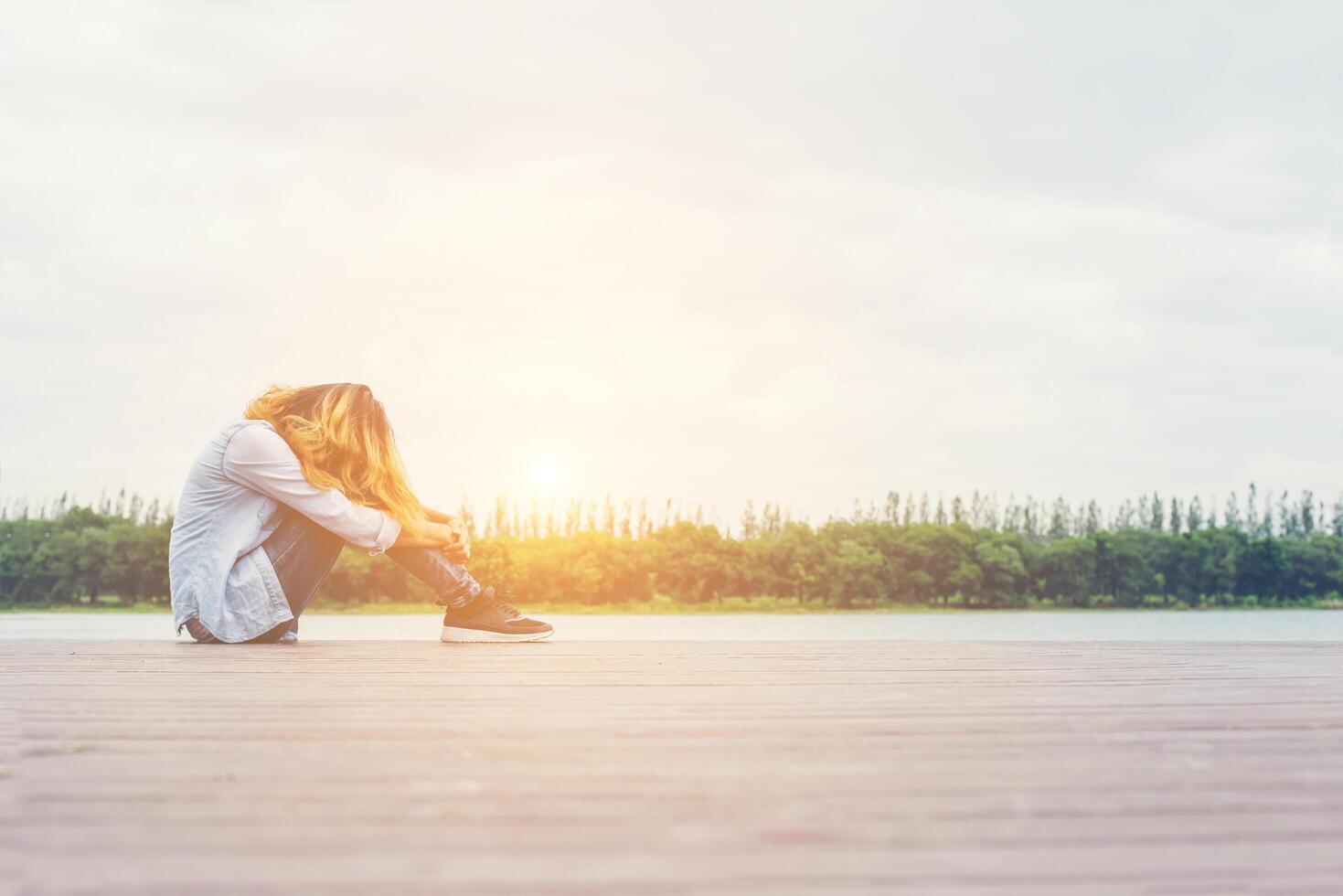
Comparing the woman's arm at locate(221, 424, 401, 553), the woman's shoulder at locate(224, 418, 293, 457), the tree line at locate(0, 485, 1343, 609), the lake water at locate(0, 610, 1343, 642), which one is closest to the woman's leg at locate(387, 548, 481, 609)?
the woman's arm at locate(221, 424, 401, 553)

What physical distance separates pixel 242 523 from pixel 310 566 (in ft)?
1.67

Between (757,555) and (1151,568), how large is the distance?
3227 cm

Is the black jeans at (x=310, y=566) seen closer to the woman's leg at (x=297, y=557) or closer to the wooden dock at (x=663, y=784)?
the woman's leg at (x=297, y=557)

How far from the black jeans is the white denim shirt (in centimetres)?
8

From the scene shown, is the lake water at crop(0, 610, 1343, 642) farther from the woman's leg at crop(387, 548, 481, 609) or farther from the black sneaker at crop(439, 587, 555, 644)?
the woman's leg at crop(387, 548, 481, 609)

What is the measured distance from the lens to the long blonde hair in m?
6.37

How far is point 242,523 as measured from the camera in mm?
6305

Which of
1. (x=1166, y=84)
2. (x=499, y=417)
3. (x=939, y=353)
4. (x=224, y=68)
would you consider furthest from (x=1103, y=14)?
(x=499, y=417)

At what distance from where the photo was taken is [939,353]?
8119 centimetres

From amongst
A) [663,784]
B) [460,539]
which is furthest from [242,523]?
[663,784]

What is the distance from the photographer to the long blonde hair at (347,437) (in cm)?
637

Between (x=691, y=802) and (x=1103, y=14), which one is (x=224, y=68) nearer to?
(x=1103, y=14)

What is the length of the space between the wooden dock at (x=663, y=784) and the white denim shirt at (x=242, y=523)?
1.51 metres

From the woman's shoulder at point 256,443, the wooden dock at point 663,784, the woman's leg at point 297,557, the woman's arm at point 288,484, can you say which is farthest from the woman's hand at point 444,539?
the wooden dock at point 663,784
